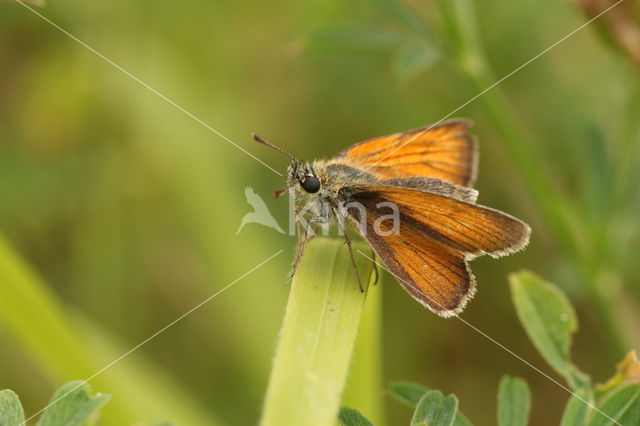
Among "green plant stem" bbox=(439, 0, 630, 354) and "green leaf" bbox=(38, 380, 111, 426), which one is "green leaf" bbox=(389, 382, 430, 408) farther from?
"green plant stem" bbox=(439, 0, 630, 354)

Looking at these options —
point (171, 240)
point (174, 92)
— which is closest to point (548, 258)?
point (171, 240)

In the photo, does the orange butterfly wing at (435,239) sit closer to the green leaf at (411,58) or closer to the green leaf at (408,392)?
the green leaf at (408,392)

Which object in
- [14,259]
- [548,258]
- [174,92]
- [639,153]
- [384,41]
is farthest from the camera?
[174,92]

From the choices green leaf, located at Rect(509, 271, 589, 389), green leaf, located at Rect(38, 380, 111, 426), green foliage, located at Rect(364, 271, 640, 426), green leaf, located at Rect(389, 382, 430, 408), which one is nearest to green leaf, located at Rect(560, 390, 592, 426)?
green foliage, located at Rect(364, 271, 640, 426)

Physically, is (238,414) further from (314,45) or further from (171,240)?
(314,45)

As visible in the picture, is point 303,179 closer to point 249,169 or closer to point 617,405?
point 617,405

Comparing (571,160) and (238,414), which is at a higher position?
(571,160)
